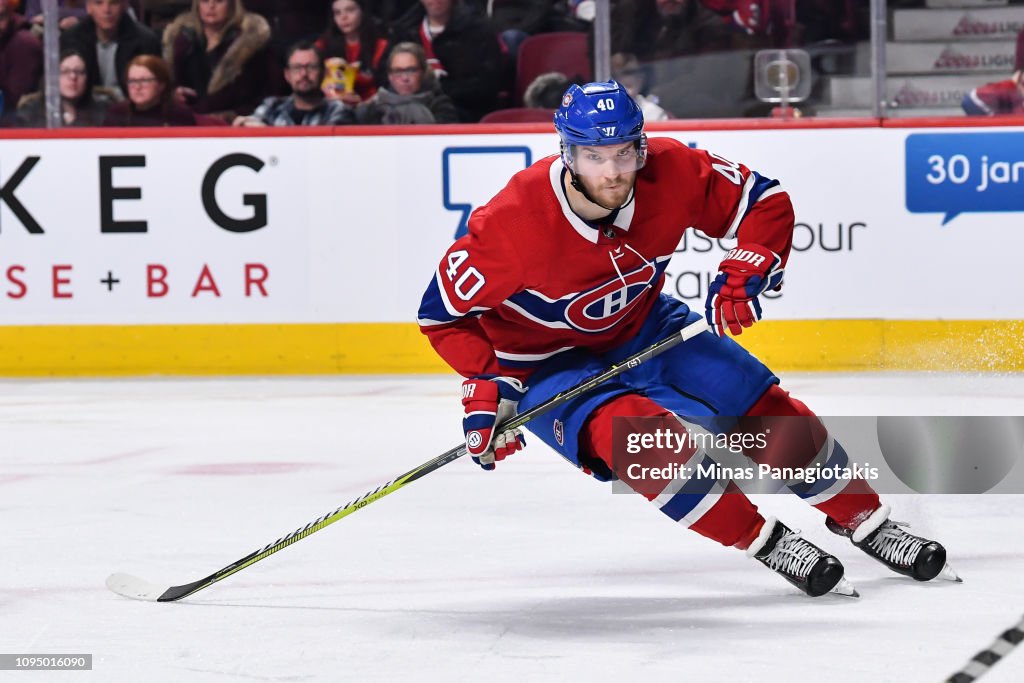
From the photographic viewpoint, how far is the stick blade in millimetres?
2797

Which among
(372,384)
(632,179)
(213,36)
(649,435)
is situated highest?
(213,36)

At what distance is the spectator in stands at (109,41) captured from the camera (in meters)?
6.35

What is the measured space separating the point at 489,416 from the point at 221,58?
403cm

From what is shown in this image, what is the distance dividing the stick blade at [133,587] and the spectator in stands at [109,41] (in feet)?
12.9

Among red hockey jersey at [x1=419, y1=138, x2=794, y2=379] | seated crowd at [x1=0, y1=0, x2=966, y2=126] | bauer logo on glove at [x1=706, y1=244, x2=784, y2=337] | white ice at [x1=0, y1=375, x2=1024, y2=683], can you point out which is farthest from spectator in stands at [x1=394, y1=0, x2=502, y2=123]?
bauer logo on glove at [x1=706, y1=244, x2=784, y2=337]

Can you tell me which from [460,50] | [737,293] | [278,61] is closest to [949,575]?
[737,293]

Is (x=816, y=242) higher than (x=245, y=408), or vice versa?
(x=816, y=242)

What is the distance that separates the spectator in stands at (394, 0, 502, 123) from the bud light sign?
1.71m

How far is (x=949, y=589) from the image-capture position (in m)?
2.73

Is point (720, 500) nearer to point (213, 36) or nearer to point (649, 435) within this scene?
point (649, 435)

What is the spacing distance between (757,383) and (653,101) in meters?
3.60

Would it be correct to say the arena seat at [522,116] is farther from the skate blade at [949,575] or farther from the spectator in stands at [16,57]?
the skate blade at [949,575]

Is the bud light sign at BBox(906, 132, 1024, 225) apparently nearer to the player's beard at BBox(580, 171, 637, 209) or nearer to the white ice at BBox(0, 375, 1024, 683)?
the white ice at BBox(0, 375, 1024, 683)

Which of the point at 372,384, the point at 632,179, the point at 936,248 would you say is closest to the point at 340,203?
the point at 372,384
